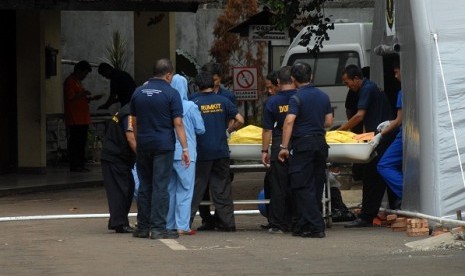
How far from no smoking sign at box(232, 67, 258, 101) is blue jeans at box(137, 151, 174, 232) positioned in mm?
11522

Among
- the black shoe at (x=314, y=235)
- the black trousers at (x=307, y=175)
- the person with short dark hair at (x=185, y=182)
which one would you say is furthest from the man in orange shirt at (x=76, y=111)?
the black shoe at (x=314, y=235)

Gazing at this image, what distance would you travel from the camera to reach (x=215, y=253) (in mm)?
11695

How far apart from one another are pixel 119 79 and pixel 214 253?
10.9 metres

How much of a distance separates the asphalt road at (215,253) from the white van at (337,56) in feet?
32.3

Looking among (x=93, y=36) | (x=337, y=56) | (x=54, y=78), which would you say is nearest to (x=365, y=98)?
(x=337, y=56)

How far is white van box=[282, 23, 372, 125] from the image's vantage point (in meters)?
24.3

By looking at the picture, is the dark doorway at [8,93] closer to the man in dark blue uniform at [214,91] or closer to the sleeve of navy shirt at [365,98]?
the man in dark blue uniform at [214,91]

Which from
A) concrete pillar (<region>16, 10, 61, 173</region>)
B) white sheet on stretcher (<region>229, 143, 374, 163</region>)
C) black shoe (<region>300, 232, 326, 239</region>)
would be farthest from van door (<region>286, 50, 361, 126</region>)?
black shoe (<region>300, 232, 326, 239</region>)

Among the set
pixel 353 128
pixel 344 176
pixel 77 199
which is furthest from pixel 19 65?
pixel 353 128

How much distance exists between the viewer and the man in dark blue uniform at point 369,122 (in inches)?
557

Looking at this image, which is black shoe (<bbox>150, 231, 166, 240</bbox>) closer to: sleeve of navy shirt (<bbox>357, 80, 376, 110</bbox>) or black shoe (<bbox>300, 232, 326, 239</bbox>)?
black shoe (<bbox>300, 232, 326, 239</bbox>)

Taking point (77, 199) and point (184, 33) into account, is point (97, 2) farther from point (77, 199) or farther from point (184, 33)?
point (184, 33)

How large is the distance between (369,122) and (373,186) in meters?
0.91

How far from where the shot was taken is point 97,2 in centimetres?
1966
